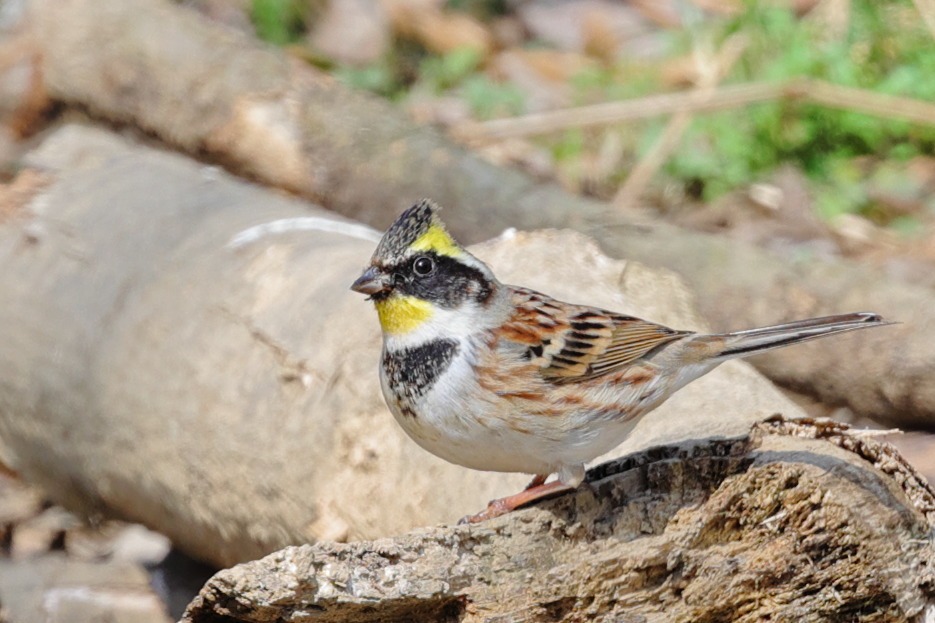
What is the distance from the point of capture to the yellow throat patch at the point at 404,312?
3.15 meters

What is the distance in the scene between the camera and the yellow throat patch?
315 cm

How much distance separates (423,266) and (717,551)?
1068mm

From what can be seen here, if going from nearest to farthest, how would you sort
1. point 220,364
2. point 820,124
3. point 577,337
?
point 577,337 < point 220,364 < point 820,124

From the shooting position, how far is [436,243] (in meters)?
3.14

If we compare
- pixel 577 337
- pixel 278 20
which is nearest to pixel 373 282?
pixel 577 337

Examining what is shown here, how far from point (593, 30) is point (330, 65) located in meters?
2.01

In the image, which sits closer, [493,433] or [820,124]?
[493,433]

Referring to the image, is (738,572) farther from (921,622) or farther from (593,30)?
(593,30)

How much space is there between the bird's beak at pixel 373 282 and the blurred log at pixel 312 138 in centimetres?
271

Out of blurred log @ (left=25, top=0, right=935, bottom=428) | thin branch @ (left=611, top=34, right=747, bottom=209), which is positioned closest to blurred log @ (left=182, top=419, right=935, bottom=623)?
blurred log @ (left=25, top=0, right=935, bottom=428)

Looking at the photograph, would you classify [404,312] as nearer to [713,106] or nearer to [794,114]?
[713,106]

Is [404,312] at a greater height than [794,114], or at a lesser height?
greater

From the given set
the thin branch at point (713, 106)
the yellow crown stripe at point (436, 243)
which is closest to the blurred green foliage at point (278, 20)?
the thin branch at point (713, 106)

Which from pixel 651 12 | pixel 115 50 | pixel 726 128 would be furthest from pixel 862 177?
pixel 115 50
